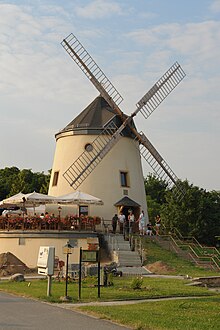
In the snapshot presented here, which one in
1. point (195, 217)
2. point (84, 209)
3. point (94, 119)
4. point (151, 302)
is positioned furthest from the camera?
point (195, 217)

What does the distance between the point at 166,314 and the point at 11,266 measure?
16.3m

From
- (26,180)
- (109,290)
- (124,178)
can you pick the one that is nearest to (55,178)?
(124,178)

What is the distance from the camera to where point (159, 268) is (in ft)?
92.0

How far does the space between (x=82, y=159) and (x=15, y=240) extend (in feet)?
26.8

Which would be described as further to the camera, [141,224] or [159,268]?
[141,224]

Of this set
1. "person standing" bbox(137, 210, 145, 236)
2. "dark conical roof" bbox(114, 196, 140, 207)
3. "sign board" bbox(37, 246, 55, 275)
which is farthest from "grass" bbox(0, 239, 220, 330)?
"dark conical roof" bbox(114, 196, 140, 207)

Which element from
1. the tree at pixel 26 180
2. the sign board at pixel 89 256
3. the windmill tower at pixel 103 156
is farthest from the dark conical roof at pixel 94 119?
the tree at pixel 26 180

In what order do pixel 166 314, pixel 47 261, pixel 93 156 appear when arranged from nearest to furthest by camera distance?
pixel 166 314 < pixel 47 261 < pixel 93 156

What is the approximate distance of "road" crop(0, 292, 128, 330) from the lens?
11.6 m

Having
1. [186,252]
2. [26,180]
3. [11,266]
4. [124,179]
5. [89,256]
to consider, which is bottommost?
[89,256]

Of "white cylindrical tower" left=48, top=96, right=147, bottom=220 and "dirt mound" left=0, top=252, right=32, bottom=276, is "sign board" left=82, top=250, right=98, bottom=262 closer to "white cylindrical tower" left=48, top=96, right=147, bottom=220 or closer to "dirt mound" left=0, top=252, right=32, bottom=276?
"dirt mound" left=0, top=252, right=32, bottom=276

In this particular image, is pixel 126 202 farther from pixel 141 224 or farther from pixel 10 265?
pixel 10 265

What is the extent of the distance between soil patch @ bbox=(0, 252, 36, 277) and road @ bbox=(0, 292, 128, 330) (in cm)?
1250

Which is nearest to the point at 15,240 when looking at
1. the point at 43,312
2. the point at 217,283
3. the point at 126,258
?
the point at 126,258
